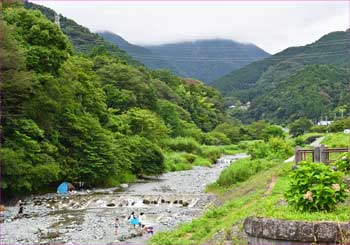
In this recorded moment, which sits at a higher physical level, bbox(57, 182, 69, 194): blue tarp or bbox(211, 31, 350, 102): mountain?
bbox(211, 31, 350, 102): mountain

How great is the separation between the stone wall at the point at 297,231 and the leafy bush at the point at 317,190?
3.08 feet

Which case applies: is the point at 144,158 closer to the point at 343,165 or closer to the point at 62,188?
the point at 62,188

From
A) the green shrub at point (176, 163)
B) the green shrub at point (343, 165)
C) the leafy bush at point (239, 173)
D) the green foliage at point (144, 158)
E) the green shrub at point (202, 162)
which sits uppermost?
the green shrub at point (343, 165)

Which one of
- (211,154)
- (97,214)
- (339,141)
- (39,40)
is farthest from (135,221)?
(211,154)

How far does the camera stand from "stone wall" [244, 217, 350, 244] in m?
6.31

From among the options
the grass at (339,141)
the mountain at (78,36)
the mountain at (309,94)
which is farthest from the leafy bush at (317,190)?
the mountain at (309,94)

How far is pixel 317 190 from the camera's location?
294 inches

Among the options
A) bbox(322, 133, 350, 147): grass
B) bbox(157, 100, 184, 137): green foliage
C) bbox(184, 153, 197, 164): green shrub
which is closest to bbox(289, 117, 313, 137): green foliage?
bbox(157, 100, 184, 137): green foliage

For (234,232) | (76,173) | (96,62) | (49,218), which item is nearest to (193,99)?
(96,62)

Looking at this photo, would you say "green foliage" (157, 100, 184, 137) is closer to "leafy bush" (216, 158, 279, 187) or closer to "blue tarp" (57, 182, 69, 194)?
"leafy bush" (216, 158, 279, 187)

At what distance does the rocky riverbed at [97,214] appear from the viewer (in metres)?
17.6

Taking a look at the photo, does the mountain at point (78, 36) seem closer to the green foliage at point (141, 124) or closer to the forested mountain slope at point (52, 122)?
the green foliage at point (141, 124)

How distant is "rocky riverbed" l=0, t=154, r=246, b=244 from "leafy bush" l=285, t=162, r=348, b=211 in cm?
987

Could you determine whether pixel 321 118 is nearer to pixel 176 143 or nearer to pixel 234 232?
pixel 176 143
